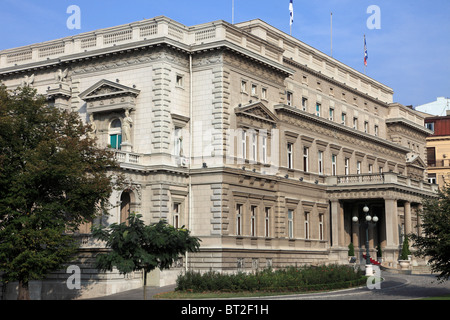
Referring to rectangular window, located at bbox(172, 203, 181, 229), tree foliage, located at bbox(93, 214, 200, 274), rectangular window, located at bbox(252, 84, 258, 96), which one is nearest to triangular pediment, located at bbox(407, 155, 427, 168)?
rectangular window, located at bbox(252, 84, 258, 96)

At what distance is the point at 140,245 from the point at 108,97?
831 inches

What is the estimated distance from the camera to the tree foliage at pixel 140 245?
3297 centimetres

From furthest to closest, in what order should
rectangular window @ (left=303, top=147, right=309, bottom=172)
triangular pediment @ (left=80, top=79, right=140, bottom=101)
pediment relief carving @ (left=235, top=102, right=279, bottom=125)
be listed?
rectangular window @ (left=303, top=147, right=309, bottom=172)
pediment relief carving @ (left=235, top=102, right=279, bottom=125)
triangular pediment @ (left=80, top=79, right=140, bottom=101)

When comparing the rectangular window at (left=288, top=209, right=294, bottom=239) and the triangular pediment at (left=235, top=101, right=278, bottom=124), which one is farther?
the rectangular window at (left=288, top=209, right=294, bottom=239)

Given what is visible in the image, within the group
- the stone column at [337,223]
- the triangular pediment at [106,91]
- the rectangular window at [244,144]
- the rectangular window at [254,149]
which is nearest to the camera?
the triangular pediment at [106,91]

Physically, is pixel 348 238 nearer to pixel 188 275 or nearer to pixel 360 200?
pixel 360 200

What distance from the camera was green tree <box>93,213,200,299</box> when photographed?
108ft

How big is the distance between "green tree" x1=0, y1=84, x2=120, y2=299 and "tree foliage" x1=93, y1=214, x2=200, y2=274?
4830mm

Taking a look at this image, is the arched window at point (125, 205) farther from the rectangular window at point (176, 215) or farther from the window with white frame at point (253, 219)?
the window with white frame at point (253, 219)

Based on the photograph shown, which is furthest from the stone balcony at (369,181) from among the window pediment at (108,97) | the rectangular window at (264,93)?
the window pediment at (108,97)

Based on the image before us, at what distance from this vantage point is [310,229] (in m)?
62.4

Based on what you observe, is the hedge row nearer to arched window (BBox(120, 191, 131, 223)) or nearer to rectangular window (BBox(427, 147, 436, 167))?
arched window (BBox(120, 191, 131, 223))
